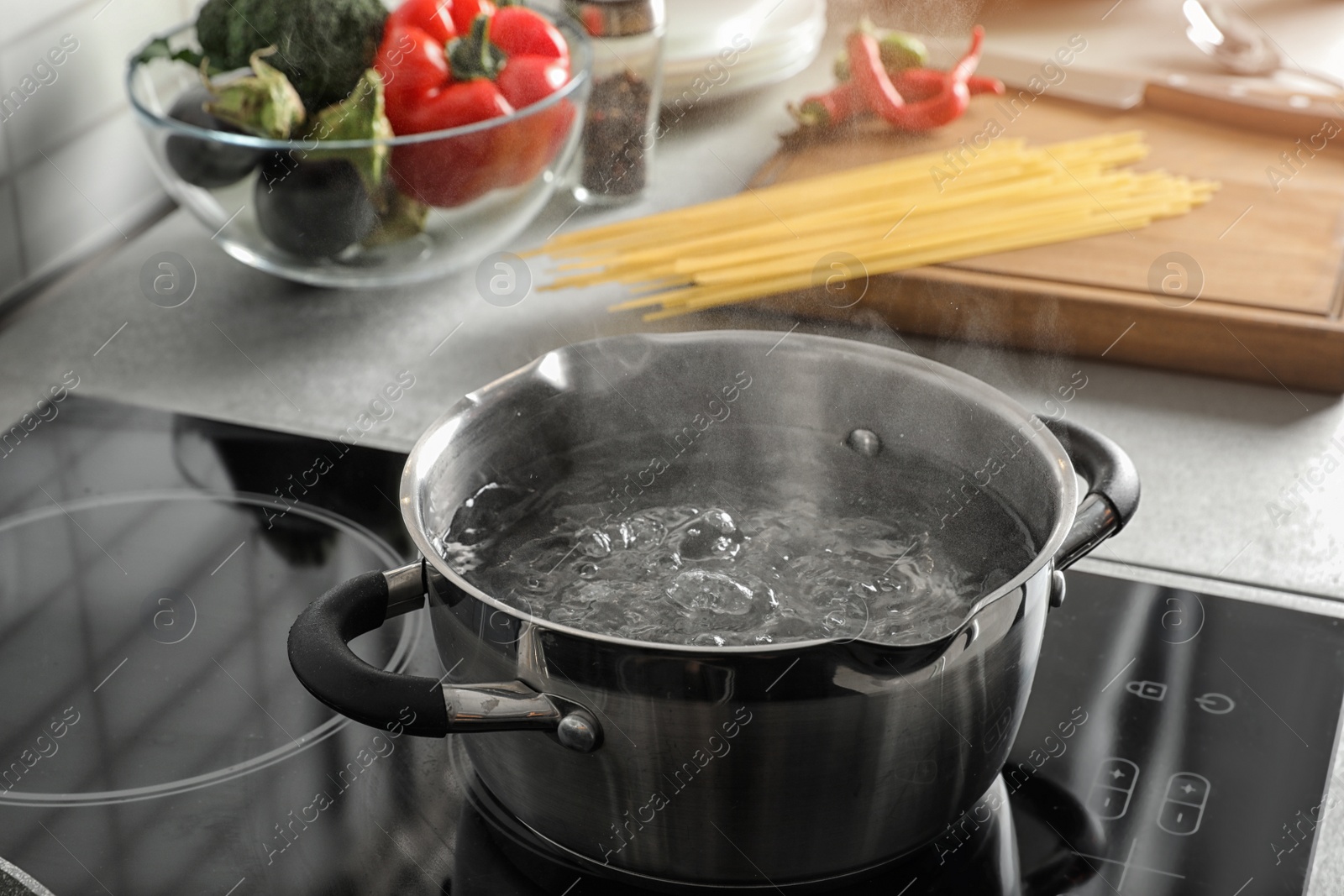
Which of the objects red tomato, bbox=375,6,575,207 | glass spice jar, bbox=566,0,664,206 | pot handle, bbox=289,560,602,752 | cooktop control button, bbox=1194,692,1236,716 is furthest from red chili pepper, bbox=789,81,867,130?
pot handle, bbox=289,560,602,752

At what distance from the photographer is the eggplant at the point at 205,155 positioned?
0.90 meters

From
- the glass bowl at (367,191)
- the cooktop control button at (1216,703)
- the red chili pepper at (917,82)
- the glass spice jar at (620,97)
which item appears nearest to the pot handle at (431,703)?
the cooktop control button at (1216,703)

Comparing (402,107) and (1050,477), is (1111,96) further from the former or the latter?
(1050,477)

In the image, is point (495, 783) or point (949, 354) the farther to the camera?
point (949, 354)

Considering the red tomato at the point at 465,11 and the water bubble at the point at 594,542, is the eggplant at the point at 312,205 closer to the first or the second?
the red tomato at the point at 465,11

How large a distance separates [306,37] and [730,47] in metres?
0.42

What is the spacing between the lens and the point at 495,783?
21.4 inches

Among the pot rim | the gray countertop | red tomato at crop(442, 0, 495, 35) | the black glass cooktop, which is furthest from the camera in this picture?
red tomato at crop(442, 0, 495, 35)

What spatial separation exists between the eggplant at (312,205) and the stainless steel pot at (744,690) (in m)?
0.36

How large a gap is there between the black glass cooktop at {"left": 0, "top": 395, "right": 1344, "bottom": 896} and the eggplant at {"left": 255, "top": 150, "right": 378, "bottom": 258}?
209mm

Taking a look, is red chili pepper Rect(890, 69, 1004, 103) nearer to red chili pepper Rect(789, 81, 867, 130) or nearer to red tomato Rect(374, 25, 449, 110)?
red chili pepper Rect(789, 81, 867, 130)

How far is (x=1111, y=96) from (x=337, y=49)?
67cm

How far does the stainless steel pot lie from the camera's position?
1.49 ft

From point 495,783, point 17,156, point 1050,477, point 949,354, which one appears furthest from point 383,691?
point 17,156
